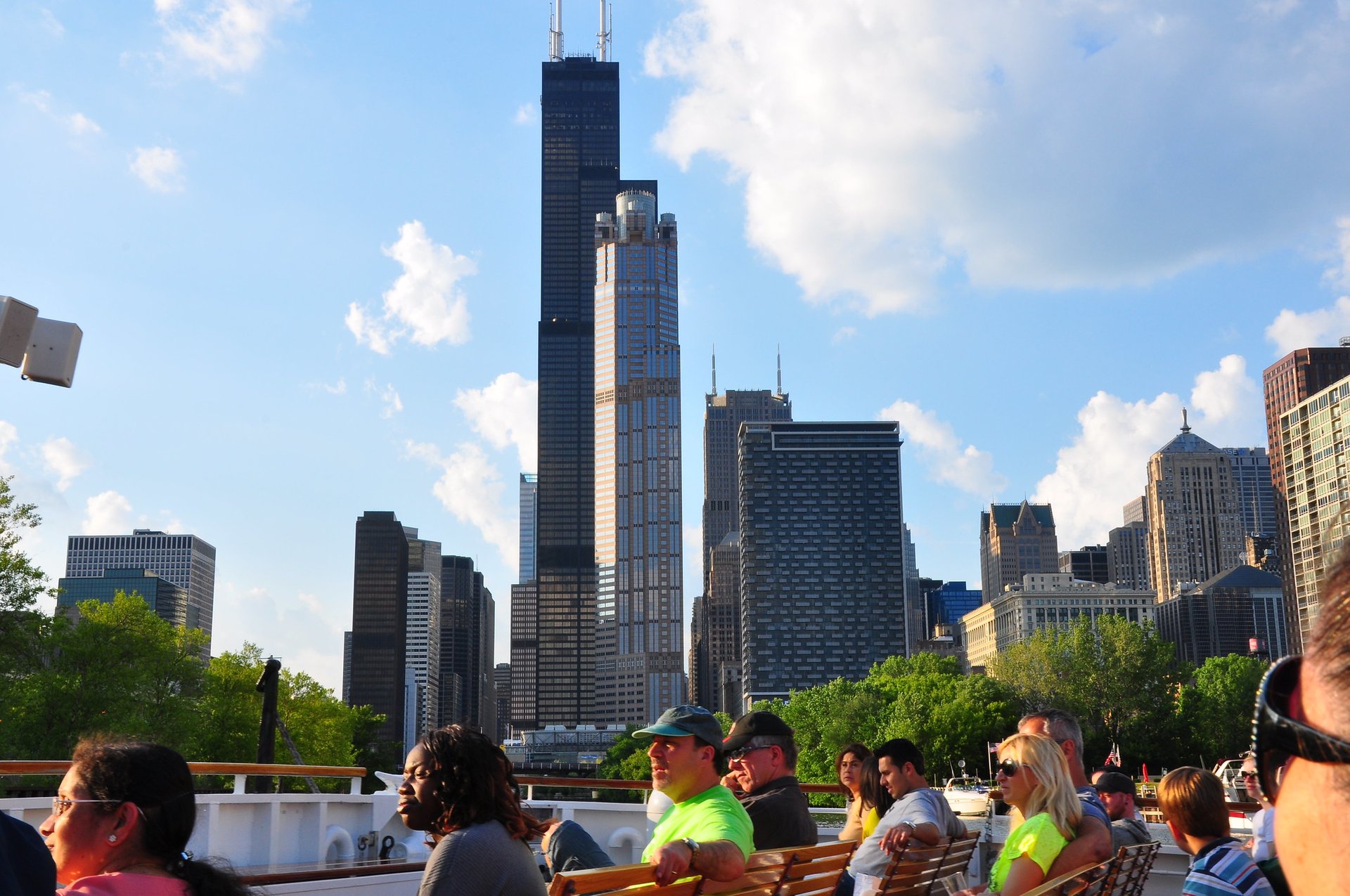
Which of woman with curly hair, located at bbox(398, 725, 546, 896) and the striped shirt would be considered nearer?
woman with curly hair, located at bbox(398, 725, 546, 896)

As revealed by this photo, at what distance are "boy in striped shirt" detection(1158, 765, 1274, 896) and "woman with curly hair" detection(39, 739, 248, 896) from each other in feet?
10.8

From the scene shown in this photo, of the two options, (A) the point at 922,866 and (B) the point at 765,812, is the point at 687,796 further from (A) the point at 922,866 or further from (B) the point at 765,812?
(A) the point at 922,866

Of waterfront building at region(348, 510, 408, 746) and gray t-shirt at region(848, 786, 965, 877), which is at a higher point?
waterfront building at region(348, 510, 408, 746)

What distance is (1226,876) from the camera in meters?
4.17

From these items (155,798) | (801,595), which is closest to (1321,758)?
(155,798)

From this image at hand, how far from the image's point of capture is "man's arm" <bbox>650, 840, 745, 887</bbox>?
362cm

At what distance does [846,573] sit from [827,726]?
409 ft

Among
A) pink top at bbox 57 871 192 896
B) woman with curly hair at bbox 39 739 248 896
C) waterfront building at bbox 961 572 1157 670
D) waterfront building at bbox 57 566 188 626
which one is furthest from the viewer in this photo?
waterfront building at bbox 57 566 188 626

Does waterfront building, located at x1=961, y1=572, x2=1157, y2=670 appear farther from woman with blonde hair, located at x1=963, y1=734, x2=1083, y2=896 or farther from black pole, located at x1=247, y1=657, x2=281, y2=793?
woman with blonde hair, located at x1=963, y1=734, x2=1083, y2=896

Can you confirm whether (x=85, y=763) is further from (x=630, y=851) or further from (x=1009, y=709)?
(x=1009, y=709)

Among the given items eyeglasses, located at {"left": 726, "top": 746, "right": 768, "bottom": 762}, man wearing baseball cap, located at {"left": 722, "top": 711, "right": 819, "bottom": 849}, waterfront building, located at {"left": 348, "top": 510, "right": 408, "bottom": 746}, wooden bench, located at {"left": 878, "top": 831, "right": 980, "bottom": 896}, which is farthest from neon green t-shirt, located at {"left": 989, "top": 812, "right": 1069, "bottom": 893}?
waterfront building, located at {"left": 348, "top": 510, "right": 408, "bottom": 746}

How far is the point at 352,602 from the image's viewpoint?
192m

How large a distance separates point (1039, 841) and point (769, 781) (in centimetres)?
142

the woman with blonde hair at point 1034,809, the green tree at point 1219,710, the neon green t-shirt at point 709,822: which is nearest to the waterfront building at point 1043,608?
→ the green tree at point 1219,710
